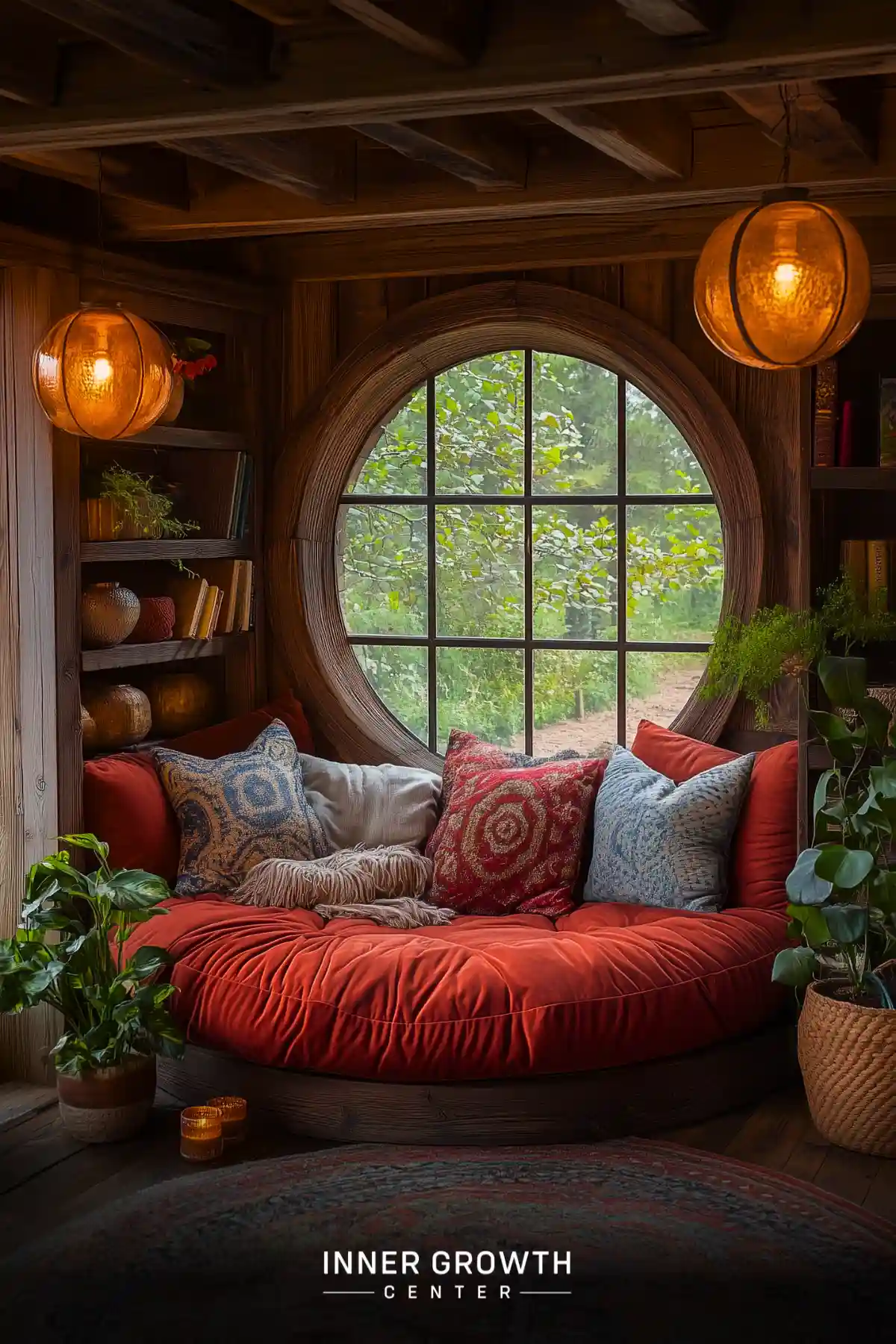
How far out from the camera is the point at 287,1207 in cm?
316

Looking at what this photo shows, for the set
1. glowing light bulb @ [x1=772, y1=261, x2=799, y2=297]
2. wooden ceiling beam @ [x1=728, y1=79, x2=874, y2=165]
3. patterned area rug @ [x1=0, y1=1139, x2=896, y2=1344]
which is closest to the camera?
patterned area rug @ [x1=0, y1=1139, x2=896, y2=1344]

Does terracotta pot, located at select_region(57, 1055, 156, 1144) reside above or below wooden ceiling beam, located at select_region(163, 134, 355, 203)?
below

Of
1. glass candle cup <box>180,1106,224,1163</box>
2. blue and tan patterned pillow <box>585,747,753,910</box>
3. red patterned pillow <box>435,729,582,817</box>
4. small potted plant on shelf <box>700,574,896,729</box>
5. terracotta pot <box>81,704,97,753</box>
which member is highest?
small potted plant on shelf <box>700,574,896,729</box>

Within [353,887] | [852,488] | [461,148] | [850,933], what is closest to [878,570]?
[852,488]

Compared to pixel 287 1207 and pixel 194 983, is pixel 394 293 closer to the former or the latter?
pixel 194 983

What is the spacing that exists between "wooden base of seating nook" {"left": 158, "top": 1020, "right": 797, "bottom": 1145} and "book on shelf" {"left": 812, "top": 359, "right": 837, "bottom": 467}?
5.15 ft

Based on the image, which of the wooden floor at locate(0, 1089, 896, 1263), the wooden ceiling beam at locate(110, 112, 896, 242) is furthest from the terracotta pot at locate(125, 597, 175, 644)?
the wooden floor at locate(0, 1089, 896, 1263)

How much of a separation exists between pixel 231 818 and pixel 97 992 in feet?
2.47

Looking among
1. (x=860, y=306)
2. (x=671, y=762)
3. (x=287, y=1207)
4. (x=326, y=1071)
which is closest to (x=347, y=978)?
(x=326, y=1071)

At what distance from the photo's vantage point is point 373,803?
4.48 metres

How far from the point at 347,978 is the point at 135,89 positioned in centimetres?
204

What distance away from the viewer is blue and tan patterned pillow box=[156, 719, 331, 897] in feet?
13.8

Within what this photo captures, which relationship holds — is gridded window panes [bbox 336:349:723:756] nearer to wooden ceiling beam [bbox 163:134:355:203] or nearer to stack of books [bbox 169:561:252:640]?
stack of books [bbox 169:561:252:640]

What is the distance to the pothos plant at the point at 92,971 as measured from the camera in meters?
3.54
